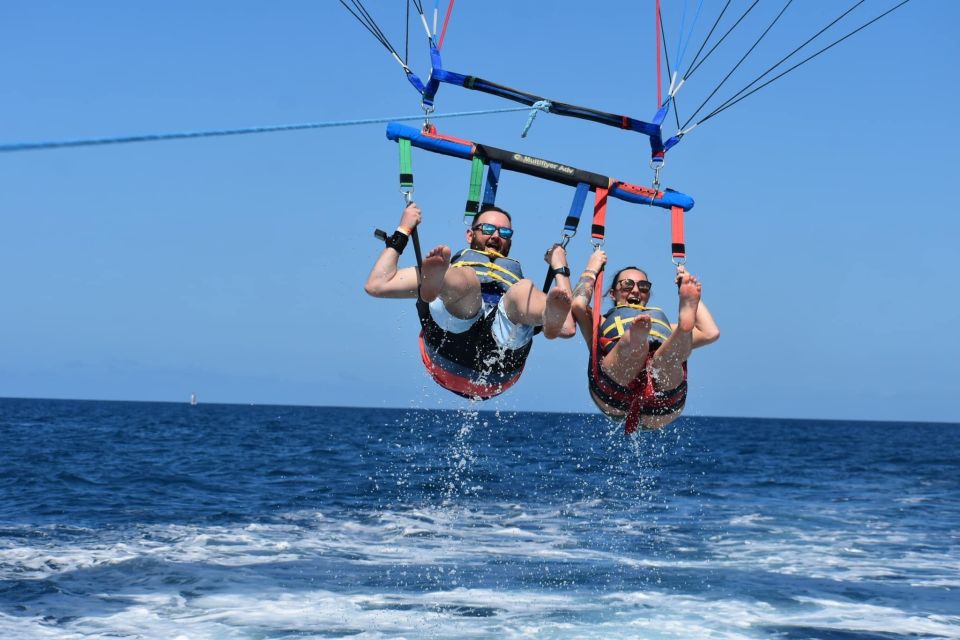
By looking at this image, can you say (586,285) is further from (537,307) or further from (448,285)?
(448,285)

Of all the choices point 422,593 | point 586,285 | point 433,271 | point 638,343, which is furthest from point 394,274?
point 422,593

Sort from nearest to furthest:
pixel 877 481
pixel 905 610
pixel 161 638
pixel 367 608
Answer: pixel 161 638
pixel 367 608
pixel 905 610
pixel 877 481

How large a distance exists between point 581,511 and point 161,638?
36.5 ft

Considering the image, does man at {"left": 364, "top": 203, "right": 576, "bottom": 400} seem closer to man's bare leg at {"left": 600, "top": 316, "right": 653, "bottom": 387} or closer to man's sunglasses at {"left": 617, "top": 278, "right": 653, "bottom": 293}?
man's bare leg at {"left": 600, "top": 316, "right": 653, "bottom": 387}

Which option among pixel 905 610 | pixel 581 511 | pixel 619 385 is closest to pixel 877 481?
pixel 581 511

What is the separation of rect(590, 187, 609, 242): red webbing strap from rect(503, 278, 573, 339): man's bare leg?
0.76 meters

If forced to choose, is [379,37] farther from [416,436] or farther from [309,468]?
[416,436]

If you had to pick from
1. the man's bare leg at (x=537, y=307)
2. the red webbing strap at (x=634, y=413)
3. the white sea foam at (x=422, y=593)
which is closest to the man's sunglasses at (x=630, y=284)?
the red webbing strap at (x=634, y=413)

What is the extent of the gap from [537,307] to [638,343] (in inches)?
33.2

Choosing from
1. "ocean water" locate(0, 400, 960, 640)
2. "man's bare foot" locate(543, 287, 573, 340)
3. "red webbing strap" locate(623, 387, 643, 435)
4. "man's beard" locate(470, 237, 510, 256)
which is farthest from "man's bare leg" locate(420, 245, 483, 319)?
"ocean water" locate(0, 400, 960, 640)

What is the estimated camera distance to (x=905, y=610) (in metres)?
12.3

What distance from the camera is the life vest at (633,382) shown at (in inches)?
323

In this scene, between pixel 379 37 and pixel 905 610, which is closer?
pixel 379 37

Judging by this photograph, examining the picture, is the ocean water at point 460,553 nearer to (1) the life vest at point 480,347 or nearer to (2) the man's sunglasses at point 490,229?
(1) the life vest at point 480,347
